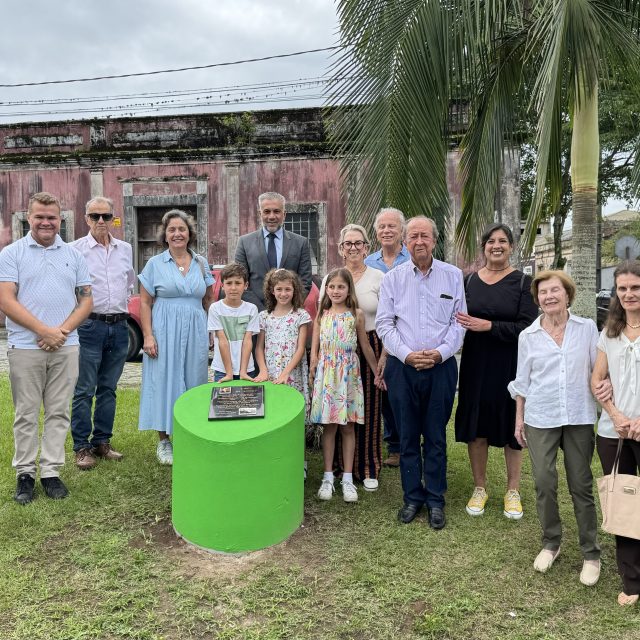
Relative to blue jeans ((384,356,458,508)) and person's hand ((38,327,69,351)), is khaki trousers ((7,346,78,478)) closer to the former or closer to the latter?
person's hand ((38,327,69,351))

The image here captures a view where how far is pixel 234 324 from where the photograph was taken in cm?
442

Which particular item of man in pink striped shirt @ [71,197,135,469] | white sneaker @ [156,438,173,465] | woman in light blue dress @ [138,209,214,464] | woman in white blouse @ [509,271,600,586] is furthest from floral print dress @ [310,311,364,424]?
man in pink striped shirt @ [71,197,135,469]

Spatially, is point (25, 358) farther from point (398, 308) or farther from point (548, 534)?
point (548, 534)

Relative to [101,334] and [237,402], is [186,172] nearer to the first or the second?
[101,334]

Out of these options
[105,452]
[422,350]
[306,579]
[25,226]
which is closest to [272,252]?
[422,350]

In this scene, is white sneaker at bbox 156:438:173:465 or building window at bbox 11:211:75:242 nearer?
white sneaker at bbox 156:438:173:465

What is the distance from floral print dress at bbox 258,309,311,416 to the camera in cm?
437

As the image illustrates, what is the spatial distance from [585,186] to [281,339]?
10.00 ft

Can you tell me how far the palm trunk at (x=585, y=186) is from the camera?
4.98 m

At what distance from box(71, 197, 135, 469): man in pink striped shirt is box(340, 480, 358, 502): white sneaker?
2.07 metres

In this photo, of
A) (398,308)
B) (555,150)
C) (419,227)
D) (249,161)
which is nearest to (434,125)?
(555,150)

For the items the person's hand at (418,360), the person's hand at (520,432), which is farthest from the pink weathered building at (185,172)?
the person's hand at (520,432)

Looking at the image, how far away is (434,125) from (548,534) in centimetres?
336

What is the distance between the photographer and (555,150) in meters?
5.04
